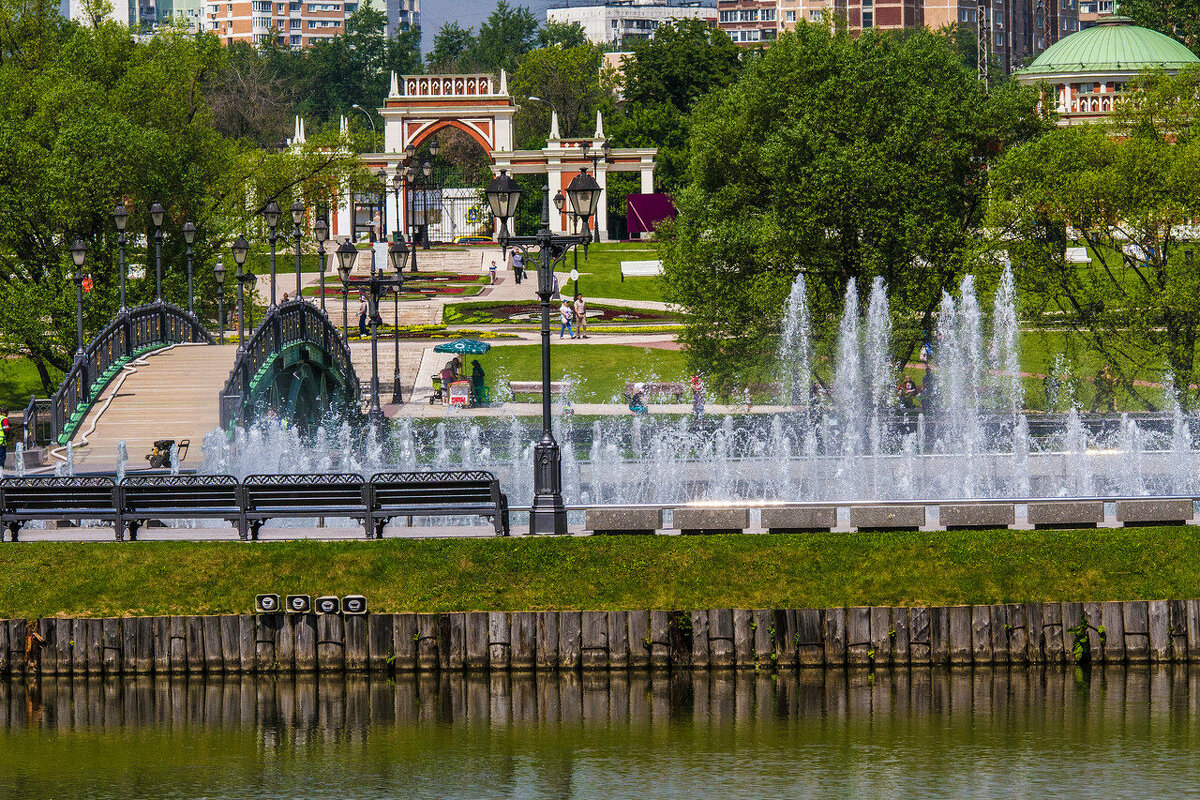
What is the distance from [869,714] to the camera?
61.7 ft

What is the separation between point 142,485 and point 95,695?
10.8 ft

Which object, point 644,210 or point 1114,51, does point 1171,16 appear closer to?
point 1114,51

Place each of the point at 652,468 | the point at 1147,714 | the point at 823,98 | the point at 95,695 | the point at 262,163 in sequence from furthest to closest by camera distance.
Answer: the point at 262,163
the point at 823,98
the point at 652,468
the point at 95,695
the point at 1147,714

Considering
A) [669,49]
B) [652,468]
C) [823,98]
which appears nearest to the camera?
[652,468]

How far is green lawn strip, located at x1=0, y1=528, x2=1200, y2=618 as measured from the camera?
20781 millimetres

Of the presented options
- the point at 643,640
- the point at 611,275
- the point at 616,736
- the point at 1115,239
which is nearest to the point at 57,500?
the point at 643,640

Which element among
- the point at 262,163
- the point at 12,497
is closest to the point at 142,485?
the point at 12,497

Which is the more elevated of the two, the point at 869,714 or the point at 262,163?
the point at 262,163

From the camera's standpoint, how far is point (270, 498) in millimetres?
22234

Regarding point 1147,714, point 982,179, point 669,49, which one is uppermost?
point 669,49

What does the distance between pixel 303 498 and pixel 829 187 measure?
75.5 ft

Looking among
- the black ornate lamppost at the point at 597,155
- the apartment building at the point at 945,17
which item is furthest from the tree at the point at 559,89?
the apartment building at the point at 945,17

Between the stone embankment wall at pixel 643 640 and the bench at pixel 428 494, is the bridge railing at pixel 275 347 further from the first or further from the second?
the stone embankment wall at pixel 643 640

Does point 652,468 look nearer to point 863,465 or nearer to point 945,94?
point 863,465
